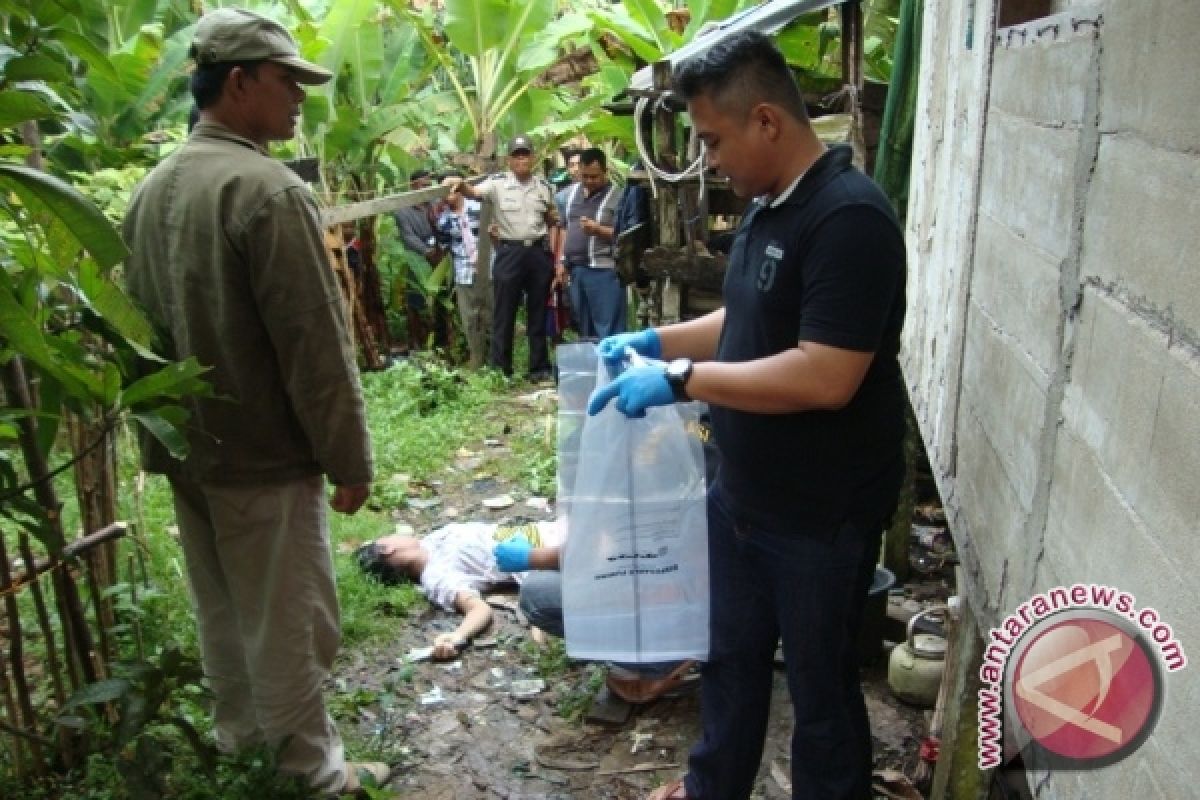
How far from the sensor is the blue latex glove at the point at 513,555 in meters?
3.64

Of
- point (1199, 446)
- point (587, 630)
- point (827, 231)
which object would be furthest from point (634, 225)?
point (1199, 446)

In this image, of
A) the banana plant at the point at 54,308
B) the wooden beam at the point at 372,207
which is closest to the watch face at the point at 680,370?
the banana plant at the point at 54,308

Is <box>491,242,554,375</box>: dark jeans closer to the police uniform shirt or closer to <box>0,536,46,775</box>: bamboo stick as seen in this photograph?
the police uniform shirt

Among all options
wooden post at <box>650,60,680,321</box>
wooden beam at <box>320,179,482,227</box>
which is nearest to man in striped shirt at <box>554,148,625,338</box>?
wooden beam at <box>320,179,482,227</box>

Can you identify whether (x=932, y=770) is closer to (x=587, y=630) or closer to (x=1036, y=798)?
(x=587, y=630)

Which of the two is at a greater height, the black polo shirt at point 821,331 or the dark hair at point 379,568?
the black polo shirt at point 821,331

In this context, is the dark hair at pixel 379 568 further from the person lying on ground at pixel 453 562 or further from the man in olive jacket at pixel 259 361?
the man in olive jacket at pixel 259 361

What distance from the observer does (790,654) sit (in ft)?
7.06

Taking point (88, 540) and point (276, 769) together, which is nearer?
point (88, 540)

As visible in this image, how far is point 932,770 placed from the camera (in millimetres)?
2660

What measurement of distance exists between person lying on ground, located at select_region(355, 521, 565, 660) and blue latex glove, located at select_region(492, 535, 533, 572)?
0.59 ft

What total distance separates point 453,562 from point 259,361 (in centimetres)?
198

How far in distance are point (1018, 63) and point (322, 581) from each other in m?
2.05

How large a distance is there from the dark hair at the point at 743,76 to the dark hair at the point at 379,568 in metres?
2.77
